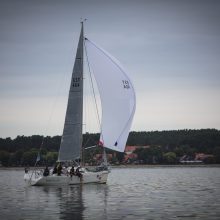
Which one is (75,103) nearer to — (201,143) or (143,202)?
(143,202)

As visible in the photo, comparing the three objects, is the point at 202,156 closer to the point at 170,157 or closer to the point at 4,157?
the point at 170,157

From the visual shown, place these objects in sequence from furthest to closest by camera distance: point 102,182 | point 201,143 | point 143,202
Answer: point 201,143 → point 102,182 → point 143,202

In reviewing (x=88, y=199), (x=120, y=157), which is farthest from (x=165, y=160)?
(x=88, y=199)

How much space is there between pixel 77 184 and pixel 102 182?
3.41 metres

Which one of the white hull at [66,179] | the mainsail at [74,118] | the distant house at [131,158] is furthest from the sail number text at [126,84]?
the distant house at [131,158]

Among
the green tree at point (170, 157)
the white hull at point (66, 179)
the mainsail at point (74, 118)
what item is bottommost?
the white hull at point (66, 179)

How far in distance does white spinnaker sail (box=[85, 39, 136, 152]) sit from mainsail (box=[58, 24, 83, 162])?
2355 mm

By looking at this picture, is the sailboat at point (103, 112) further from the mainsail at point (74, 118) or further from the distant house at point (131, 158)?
the distant house at point (131, 158)

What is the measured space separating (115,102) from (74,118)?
4.38 meters

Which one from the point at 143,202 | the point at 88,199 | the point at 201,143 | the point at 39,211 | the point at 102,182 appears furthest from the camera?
the point at 201,143

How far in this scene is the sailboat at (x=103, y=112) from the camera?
4831 centimetres

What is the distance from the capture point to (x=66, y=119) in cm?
5109

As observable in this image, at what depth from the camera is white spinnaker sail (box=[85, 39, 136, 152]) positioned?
4825 cm

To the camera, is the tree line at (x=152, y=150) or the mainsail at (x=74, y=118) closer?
the mainsail at (x=74, y=118)
